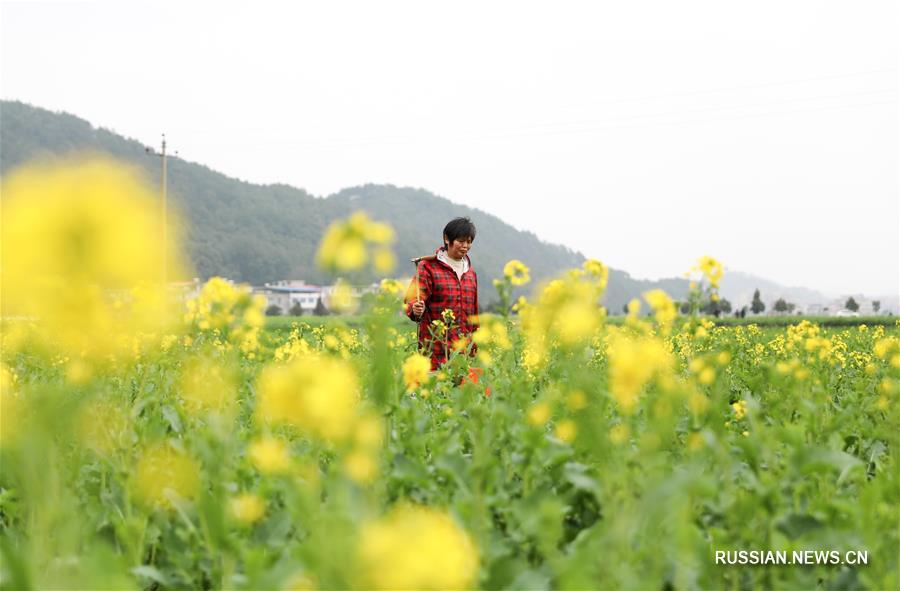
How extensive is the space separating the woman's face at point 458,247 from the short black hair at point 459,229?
0.03 m

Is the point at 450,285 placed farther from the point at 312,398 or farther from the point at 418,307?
the point at 312,398

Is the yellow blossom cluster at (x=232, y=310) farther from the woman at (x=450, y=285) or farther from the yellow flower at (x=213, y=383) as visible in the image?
the woman at (x=450, y=285)

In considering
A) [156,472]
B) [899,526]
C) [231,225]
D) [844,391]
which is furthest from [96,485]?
[231,225]

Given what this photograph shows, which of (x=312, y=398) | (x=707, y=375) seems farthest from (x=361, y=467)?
(x=707, y=375)

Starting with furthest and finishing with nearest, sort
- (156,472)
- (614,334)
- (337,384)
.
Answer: (614,334), (156,472), (337,384)

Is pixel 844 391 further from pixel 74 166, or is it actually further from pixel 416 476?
pixel 74 166

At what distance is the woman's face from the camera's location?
18.5ft

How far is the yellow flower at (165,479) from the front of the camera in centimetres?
235

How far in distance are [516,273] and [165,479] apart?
1.93 meters

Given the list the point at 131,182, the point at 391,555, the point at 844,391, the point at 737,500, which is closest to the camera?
the point at 391,555

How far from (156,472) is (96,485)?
656 mm

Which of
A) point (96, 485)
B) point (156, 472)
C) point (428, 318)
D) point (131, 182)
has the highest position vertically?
point (131, 182)

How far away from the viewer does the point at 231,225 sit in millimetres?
123938

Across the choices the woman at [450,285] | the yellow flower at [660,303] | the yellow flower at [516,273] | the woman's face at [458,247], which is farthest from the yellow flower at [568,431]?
the woman's face at [458,247]
